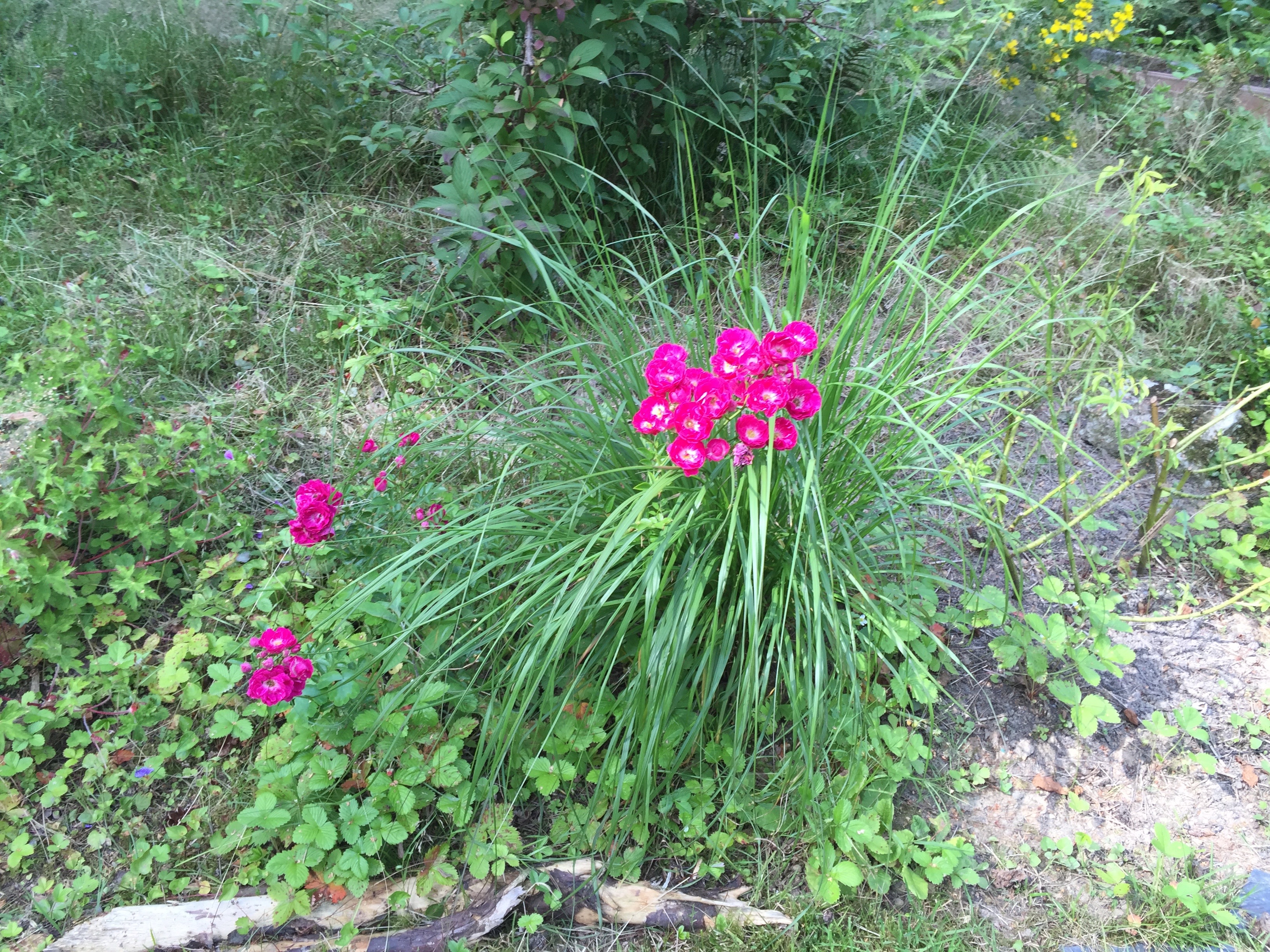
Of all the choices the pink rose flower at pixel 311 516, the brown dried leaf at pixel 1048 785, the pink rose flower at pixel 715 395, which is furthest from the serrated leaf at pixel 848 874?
the pink rose flower at pixel 311 516

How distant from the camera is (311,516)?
1.84 m

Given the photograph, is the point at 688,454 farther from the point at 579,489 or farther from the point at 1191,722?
the point at 1191,722

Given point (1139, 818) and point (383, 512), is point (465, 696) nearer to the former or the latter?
point (383, 512)

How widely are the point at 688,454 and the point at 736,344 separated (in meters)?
0.22

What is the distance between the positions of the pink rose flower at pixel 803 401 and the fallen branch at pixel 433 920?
3.28 feet

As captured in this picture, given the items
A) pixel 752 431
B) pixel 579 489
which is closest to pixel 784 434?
pixel 752 431

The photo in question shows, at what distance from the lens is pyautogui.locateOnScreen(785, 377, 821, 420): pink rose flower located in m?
1.48

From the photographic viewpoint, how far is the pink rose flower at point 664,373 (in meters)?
1.50

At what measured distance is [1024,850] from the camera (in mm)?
1716

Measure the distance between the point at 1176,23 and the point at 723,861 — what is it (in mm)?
5083

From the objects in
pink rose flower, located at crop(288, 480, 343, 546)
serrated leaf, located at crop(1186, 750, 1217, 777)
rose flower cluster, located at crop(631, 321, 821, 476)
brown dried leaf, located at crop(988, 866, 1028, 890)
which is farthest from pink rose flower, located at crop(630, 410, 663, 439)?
serrated leaf, located at crop(1186, 750, 1217, 777)

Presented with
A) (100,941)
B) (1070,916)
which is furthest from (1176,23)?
(100,941)

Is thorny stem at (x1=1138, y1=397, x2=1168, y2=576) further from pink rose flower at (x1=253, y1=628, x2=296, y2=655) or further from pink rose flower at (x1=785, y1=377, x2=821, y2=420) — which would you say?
pink rose flower at (x1=253, y1=628, x2=296, y2=655)

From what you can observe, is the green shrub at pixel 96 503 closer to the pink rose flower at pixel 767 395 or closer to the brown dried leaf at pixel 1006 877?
the pink rose flower at pixel 767 395
